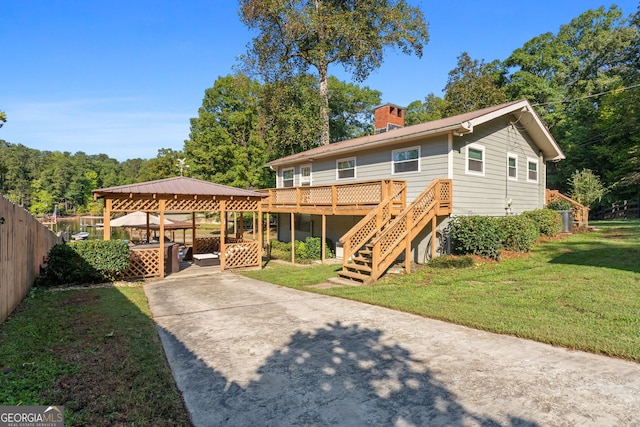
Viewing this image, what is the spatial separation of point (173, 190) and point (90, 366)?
24.8ft

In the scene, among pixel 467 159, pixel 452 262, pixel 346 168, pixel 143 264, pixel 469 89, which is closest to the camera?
pixel 452 262

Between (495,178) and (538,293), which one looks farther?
(495,178)

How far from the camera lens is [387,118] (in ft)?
57.4

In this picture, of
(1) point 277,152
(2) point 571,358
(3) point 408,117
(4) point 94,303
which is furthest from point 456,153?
(3) point 408,117

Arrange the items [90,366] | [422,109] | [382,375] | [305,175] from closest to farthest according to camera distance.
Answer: [382,375]
[90,366]
[305,175]
[422,109]

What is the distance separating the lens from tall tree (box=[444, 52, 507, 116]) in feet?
89.4

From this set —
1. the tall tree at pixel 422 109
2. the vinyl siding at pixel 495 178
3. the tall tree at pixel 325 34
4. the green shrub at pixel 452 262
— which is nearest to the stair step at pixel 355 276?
the green shrub at pixel 452 262

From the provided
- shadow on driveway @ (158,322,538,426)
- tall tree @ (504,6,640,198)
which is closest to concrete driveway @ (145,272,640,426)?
shadow on driveway @ (158,322,538,426)

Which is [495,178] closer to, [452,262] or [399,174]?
[399,174]

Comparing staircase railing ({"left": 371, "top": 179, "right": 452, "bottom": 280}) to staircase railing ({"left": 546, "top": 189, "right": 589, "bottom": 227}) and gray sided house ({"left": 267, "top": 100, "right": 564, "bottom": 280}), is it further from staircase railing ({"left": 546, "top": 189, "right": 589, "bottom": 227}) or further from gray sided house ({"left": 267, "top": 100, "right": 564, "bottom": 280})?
staircase railing ({"left": 546, "top": 189, "right": 589, "bottom": 227})

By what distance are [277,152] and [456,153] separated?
775 inches

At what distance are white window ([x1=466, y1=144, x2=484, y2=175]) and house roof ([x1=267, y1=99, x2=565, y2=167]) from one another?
3.32ft

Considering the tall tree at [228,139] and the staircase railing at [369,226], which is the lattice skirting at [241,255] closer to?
the staircase railing at [369,226]

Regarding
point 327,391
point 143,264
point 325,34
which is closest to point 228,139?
point 325,34
